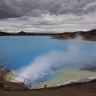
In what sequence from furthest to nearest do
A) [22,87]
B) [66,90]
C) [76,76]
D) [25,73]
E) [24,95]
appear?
[25,73] < [76,76] < [22,87] < [66,90] < [24,95]

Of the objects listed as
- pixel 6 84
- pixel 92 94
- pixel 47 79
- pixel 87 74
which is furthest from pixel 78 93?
pixel 87 74

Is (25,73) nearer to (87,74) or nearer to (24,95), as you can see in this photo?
(87,74)

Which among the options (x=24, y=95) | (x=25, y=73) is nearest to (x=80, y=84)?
(x=24, y=95)

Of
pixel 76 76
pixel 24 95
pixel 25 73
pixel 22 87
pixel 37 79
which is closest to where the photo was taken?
pixel 24 95

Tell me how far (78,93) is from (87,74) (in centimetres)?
1112

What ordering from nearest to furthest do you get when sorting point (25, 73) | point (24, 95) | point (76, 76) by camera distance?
point (24, 95) < point (76, 76) < point (25, 73)

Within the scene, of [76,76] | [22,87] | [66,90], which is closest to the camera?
[66,90]

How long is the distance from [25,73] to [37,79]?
11.2 feet

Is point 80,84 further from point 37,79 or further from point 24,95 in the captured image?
point 37,79

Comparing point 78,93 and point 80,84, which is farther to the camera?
point 80,84

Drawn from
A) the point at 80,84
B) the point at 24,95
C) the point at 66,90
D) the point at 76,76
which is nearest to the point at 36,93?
the point at 24,95

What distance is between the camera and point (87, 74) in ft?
77.7

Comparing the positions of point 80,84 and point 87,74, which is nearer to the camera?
point 80,84

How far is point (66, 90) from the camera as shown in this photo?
13445mm
